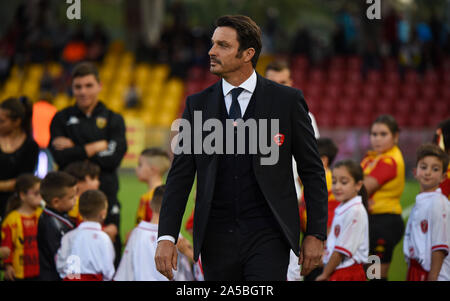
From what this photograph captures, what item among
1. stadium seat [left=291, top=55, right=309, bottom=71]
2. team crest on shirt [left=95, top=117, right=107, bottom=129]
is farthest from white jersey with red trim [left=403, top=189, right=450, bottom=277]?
stadium seat [left=291, top=55, right=309, bottom=71]

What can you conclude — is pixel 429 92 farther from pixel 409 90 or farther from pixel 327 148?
pixel 327 148

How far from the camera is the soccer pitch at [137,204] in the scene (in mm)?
8040

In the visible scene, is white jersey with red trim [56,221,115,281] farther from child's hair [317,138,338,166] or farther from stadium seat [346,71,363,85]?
stadium seat [346,71,363,85]

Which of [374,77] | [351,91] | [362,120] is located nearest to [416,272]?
[362,120]

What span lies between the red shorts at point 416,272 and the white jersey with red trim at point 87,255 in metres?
2.44

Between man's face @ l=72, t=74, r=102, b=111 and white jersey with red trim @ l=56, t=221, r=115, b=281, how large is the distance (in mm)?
1458

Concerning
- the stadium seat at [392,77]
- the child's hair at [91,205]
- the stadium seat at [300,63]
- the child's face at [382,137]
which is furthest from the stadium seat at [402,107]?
the child's hair at [91,205]

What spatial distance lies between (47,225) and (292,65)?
1810 cm

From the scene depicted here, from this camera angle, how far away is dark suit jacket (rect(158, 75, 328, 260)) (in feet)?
12.4

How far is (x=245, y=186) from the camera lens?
3785mm

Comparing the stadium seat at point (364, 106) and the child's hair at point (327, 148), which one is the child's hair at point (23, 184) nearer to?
the child's hair at point (327, 148)

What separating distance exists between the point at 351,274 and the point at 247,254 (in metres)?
2.19
